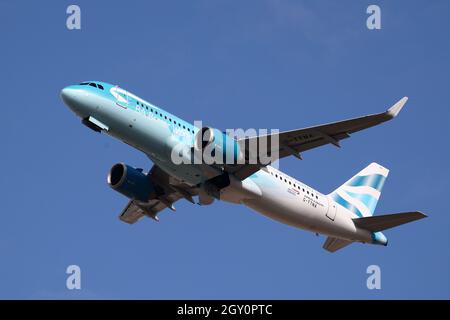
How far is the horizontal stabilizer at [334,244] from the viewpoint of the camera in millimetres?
48438

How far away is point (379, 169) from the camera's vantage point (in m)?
53.9

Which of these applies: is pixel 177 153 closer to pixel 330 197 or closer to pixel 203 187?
pixel 203 187

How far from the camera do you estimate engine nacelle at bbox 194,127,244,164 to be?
40844 mm

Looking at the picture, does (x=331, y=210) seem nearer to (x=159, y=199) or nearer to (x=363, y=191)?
(x=363, y=191)

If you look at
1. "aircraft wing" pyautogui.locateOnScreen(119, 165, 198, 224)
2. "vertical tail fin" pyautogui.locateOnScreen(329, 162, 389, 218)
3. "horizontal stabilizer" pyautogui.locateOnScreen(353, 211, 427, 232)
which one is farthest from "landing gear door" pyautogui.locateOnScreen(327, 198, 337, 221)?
"aircraft wing" pyautogui.locateOnScreen(119, 165, 198, 224)

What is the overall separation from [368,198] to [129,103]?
17.7m

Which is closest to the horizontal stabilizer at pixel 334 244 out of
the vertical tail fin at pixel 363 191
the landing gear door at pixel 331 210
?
the vertical tail fin at pixel 363 191

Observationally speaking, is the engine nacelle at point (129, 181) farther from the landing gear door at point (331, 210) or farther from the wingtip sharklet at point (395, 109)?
the wingtip sharklet at point (395, 109)

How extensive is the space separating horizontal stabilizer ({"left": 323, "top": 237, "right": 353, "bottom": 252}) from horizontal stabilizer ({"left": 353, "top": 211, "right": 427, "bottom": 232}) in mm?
1911

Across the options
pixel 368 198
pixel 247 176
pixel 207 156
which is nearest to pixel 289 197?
pixel 247 176

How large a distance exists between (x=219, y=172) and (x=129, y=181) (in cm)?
590

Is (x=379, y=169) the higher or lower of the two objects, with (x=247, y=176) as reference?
higher

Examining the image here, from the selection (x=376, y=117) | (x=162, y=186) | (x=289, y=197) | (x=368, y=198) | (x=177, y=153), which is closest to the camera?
(x=376, y=117)

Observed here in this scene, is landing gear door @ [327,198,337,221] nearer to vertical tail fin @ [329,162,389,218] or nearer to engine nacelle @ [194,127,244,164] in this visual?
vertical tail fin @ [329,162,389,218]
